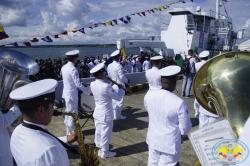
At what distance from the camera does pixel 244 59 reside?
2.38 meters

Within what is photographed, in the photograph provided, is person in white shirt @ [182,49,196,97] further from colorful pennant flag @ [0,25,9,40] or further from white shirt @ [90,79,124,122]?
colorful pennant flag @ [0,25,9,40]

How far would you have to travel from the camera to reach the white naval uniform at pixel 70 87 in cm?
677

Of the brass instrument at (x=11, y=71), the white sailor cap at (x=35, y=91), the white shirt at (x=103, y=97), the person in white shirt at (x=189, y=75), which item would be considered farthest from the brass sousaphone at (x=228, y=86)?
the person in white shirt at (x=189, y=75)

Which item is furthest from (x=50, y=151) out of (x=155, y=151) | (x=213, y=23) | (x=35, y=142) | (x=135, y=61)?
(x=213, y=23)

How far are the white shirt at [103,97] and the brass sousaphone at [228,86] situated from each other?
10.0ft

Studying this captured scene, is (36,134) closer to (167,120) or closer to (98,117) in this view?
(167,120)

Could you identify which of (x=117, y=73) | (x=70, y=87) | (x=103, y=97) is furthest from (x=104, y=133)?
(x=117, y=73)

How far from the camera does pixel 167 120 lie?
3.82 metres

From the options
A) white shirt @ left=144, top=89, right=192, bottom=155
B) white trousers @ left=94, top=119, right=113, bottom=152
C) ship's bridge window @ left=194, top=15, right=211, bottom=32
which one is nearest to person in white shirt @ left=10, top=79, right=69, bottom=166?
white shirt @ left=144, top=89, right=192, bottom=155

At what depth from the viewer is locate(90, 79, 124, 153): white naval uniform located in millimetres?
5852

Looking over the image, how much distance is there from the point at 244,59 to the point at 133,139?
485 cm

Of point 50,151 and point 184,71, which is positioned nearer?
point 50,151

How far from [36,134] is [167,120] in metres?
2.06

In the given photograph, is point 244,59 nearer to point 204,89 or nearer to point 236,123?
point 204,89
